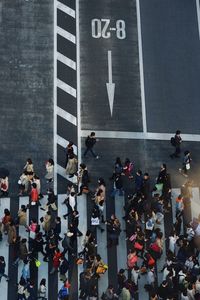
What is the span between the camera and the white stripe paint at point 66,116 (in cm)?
2955

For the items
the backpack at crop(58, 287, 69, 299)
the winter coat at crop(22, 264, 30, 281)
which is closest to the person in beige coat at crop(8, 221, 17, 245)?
the winter coat at crop(22, 264, 30, 281)

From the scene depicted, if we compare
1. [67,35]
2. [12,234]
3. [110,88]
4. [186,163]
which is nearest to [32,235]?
[12,234]

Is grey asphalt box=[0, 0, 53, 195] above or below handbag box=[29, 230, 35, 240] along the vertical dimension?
above

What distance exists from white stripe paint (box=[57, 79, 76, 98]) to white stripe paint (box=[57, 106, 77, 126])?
115cm

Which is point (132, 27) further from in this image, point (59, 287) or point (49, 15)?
point (59, 287)

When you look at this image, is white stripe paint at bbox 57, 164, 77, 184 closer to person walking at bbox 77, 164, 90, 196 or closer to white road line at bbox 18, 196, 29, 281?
person walking at bbox 77, 164, 90, 196

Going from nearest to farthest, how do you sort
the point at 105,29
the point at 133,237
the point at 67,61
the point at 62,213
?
1. the point at 133,237
2. the point at 62,213
3. the point at 67,61
4. the point at 105,29

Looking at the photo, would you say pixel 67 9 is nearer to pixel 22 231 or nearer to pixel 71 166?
pixel 71 166

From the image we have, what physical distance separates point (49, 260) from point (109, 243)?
2.73m

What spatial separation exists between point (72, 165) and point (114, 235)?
3876 mm

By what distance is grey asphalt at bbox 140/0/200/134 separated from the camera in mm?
30281

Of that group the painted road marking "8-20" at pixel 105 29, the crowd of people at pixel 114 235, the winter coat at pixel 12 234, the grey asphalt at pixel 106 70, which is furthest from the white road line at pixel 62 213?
the painted road marking "8-20" at pixel 105 29

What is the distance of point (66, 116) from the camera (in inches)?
1167

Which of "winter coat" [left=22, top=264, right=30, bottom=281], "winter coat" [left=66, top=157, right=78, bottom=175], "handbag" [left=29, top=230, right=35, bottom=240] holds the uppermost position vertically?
"winter coat" [left=66, top=157, right=78, bottom=175]
